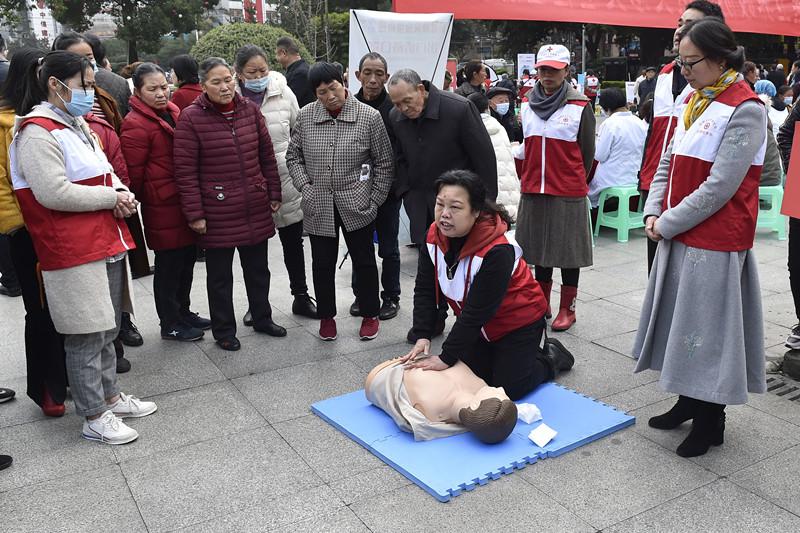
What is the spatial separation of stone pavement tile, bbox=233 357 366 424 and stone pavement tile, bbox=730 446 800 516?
197 cm

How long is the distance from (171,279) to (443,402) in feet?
7.21

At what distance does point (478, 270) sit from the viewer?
3.60m

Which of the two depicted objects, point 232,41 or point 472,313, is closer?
point 472,313

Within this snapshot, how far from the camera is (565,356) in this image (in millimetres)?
4293

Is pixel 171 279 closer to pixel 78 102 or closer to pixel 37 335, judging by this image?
pixel 37 335

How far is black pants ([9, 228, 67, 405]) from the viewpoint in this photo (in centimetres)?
365

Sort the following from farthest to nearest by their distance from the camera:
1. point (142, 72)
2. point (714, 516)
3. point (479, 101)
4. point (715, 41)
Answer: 1. point (479, 101)
2. point (142, 72)
3. point (715, 41)
4. point (714, 516)

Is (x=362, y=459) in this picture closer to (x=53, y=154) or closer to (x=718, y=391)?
(x=718, y=391)

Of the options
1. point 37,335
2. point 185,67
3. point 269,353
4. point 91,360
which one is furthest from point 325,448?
point 185,67

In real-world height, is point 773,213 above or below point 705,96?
below

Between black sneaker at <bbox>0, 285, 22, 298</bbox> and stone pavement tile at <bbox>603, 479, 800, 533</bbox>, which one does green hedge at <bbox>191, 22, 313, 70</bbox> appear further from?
stone pavement tile at <bbox>603, 479, 800, 533</bbox>

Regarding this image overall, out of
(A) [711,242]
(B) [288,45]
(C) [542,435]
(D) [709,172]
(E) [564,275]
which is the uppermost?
(B) [288,45]

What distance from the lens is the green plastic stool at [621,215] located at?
7.50 m

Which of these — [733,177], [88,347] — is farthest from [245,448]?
[733,177]
